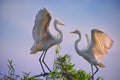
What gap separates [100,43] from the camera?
355 centimetres

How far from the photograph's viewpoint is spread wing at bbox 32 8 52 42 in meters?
3.30

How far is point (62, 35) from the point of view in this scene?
3.56 meters

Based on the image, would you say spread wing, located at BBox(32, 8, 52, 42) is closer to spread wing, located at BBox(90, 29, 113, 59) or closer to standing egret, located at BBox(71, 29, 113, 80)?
standing egret, located at BBox(71, 29, 113, 80)

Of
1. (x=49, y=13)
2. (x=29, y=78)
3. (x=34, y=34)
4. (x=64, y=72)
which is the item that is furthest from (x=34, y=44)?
(x=29, y=78)

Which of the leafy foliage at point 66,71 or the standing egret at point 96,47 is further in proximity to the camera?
the standing egret at point 96,47

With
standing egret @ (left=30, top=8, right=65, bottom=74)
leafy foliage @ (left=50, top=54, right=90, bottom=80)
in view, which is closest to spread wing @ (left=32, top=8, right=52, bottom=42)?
standing egret @ (left=30, top=8, right=65, bottom=74)

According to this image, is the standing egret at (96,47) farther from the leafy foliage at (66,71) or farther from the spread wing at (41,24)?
the leafy foliage at (66,71)

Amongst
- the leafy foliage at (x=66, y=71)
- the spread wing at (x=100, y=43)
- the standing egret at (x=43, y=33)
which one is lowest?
the leafy foliage at (x=66, y=71)

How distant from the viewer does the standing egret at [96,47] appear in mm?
3452

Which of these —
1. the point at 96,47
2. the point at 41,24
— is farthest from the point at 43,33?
the point at 96,47

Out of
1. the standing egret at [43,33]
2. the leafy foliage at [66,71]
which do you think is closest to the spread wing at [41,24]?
the standing egret at [43,33]

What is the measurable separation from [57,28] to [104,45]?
0.43 metres

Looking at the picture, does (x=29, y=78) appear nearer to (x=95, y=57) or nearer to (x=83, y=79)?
(x=83, y=79)

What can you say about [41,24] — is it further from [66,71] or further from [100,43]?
[66,71]
